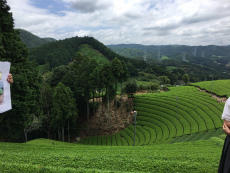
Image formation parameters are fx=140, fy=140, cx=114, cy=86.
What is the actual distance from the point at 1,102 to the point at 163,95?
93.9 ft

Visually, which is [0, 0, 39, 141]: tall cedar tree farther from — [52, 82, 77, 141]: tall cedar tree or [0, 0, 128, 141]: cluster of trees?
[52, 82, 77, 141]: tall cedar tree

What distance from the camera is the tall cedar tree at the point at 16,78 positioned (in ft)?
29.4

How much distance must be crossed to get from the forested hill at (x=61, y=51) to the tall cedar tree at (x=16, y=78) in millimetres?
54516

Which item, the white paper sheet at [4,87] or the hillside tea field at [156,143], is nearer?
the white paper sheet at [4,87]

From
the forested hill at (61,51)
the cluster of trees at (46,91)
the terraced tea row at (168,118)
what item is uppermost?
the forested hill at (61,51)

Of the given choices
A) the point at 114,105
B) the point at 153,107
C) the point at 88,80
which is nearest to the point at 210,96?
the point at 153,107

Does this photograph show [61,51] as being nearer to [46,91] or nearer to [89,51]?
[89,51]

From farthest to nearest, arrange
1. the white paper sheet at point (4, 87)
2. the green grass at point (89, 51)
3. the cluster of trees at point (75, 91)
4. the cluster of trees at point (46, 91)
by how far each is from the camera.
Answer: the green grass at point (89, 51)
the cluster of trees at point (75, 91)
the cluster of trees at point (46, 91)
the white paper sheet at point (4, 87)

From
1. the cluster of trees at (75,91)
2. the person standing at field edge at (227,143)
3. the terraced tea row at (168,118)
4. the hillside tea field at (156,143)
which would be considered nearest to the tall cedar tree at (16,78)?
the hillside tea field at (156,143)

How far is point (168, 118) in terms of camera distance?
23.5m

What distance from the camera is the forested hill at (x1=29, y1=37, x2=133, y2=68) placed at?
241 ft

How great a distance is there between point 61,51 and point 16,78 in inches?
3107

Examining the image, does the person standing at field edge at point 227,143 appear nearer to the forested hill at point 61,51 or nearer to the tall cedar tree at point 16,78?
the tall cedar tree at point 16,78

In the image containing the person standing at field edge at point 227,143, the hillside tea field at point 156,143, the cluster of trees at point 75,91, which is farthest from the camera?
the cluster of trees at point 75,91
